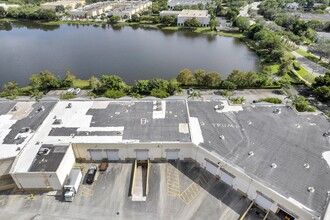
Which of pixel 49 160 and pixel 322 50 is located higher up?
pixel 322 50

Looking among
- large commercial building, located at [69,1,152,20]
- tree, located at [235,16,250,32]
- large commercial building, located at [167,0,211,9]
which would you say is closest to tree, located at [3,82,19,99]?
large commercial building, located at [69,1,152,20]

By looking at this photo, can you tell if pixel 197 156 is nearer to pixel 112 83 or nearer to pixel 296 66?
pixel 112 83

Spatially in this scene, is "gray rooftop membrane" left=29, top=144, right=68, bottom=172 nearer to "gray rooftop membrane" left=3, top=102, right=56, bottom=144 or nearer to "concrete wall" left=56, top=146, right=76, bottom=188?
"concrete wall" left=56, top=146, right=76, bottom=188

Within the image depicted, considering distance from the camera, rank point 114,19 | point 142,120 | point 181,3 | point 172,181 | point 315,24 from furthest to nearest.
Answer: point 181,3 → point 114,19 → point 315,24 → point 142,120 → point 172,181

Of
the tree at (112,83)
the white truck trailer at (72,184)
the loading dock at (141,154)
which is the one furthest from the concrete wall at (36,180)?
the tree at (112,83)

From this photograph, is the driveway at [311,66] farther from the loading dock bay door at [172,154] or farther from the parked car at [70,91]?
the parked car at [70,91]

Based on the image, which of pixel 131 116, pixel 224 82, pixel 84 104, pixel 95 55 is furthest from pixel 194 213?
pixel 95 55

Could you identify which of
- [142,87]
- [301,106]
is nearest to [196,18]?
[142,87]
